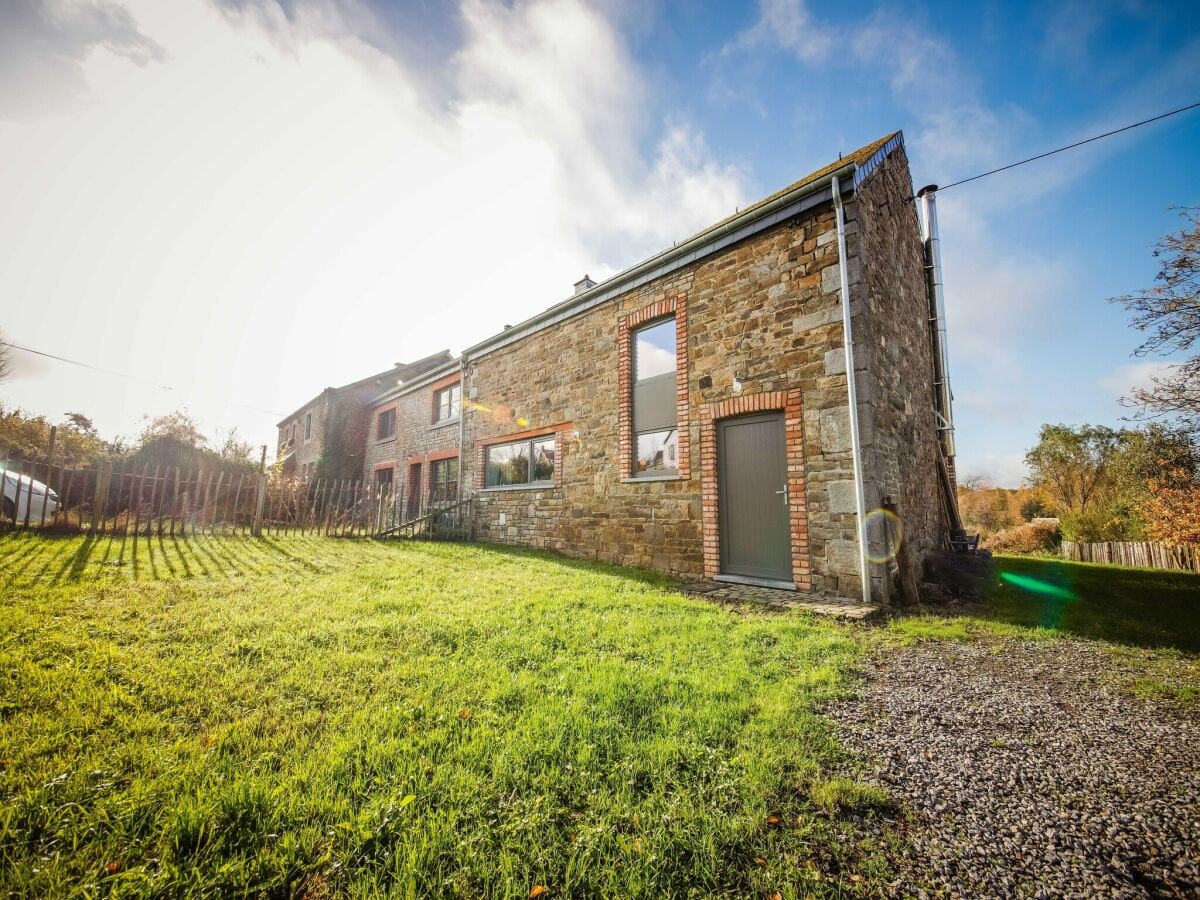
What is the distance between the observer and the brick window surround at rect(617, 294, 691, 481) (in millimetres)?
7312

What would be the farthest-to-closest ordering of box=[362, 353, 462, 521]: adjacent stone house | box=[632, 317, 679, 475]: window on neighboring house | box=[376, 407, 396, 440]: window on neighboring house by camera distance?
box=[376, 407, 396, 440]: window on neighboring house
box=[362, 353, 462, 521]: adjacent stone house
box=[632, 317, 679, 475]: window on neighboring house

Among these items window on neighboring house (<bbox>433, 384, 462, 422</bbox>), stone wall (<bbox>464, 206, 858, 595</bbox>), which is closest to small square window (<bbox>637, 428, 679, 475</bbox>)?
stone wall (<bbox>464, 206, 858, 595</bbox>)

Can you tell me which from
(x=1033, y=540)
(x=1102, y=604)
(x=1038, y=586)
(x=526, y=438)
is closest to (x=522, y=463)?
(x=526, y=438)

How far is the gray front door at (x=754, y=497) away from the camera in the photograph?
20.5ft

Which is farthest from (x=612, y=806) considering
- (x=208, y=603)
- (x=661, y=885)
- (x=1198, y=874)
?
(x=208, y=603)

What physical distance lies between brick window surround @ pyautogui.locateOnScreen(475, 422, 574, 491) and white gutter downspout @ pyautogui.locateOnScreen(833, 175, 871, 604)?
5388 mm

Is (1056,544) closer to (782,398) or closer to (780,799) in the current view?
(782,398)

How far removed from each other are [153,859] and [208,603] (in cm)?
374

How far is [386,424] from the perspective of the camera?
18516 mm

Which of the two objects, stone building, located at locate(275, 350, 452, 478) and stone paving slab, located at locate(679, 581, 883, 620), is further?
stone building, located at locate(275, 350, 452, 478)

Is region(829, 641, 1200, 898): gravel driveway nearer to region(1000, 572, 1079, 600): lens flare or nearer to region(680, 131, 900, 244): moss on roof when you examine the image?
region(1000, 572, 1079, 600): lens flare

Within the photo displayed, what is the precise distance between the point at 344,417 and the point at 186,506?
36.9 ft

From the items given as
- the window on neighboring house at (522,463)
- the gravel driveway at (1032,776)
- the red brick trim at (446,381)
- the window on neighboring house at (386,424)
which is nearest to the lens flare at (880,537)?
the gravel driveway at (1032,776)

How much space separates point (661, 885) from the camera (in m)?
1.48
